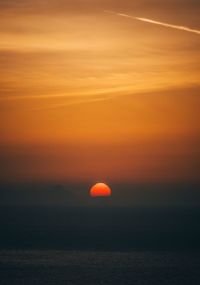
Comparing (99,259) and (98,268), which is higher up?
(99,259)

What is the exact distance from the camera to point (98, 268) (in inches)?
3334

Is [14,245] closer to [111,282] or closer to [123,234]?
[123,234]

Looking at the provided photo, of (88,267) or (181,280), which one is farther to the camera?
(88,267)

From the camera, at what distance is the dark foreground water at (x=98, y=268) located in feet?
246

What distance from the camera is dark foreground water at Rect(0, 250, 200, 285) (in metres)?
74.9

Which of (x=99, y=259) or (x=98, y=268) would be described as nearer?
(x=98, y=268)

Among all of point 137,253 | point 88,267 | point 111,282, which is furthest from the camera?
point 137,253

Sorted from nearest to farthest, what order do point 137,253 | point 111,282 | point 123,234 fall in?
point 111,282 < point 137,253 < point 123,234

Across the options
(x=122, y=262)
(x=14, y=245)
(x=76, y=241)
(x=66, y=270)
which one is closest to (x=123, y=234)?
(x=76, y=241)

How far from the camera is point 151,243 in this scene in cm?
12462

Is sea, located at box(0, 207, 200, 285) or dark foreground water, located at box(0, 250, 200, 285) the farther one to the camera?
sea, located at box(0, 207, 200, 285)

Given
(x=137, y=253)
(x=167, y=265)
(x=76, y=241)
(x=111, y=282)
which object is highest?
(x=76, y=241)

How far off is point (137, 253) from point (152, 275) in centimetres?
2762

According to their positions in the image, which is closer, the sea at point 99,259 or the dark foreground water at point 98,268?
the dark foreground water at point 98,268
